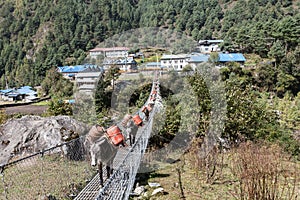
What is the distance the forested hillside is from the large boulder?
17.2 m

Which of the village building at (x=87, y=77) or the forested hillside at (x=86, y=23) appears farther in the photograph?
the forested hillside at (x=86, y=23)

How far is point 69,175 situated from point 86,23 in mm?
36802

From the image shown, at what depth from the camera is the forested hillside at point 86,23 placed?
30.9m

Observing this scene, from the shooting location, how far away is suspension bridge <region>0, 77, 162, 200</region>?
2910 millimetres

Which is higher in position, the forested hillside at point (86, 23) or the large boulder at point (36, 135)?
the forested hillside at point (86, 23)

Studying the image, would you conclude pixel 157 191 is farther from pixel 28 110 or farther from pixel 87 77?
pixel 87 77

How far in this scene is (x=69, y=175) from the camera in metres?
4.04

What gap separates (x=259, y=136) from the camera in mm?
7098

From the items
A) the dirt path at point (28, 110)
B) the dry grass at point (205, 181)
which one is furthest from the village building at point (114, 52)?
the dry grass at point (205, 181)

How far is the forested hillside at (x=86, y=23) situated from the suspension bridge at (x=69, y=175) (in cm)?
1812

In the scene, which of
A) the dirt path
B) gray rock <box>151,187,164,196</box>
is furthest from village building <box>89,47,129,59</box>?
gray rock <box>151,187,164,196</box>

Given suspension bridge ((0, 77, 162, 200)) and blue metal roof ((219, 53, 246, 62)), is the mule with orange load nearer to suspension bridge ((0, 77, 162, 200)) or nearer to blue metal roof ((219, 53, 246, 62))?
suspension bridge ((0, 77, 162, 200))

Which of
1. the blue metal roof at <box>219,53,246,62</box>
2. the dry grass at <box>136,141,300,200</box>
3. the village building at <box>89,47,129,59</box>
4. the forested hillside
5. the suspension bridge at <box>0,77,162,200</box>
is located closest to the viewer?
the suspension bridge at <box>0,77,162,200</box>

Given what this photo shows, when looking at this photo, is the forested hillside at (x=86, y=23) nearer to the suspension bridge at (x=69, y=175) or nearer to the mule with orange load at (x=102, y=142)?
the suspension bridge at (x=69, y=175)
